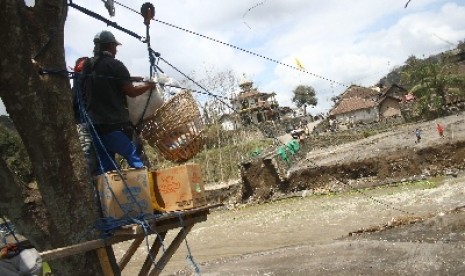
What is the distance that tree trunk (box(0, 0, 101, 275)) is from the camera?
382 centimetres

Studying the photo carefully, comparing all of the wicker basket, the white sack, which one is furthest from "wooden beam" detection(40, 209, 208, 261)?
the white sack

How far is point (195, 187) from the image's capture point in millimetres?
4648

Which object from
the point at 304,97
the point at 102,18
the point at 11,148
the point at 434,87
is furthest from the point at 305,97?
the point at 102,18

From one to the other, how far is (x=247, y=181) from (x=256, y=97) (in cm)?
3988

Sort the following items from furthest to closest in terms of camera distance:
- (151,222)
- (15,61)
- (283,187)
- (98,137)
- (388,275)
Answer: (283,187)
(388,275)
(98,137)
(151,222)
(15,61)

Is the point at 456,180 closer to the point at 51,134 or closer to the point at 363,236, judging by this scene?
the point at 363,236

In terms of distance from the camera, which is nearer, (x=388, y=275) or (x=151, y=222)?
(x=151, y=222)

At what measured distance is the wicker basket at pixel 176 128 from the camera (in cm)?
493

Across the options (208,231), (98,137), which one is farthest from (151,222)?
(208,231)

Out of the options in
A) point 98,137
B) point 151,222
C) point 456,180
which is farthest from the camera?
point 456,180

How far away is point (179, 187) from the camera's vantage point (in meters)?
4.59

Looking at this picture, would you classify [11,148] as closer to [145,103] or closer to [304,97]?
[145,103]

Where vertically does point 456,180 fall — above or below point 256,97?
below

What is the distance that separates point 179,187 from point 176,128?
0.69 metres
